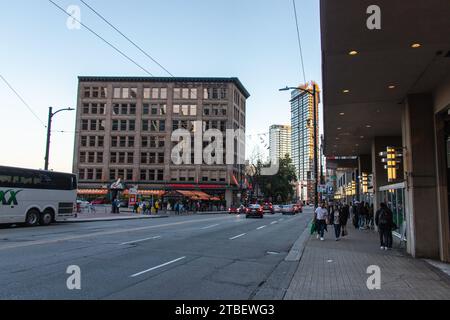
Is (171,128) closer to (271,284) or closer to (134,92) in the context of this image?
(134,92)

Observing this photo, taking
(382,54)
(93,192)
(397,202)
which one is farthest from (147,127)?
(382,54)

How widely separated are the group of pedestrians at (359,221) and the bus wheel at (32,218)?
1690 centimetres

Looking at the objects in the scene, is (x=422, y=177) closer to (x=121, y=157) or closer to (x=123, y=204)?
(x=123, y=204)

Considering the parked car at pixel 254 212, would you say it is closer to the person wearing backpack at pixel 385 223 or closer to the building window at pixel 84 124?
the person wearing backpack at pixel 385 223

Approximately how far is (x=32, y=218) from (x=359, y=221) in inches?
848

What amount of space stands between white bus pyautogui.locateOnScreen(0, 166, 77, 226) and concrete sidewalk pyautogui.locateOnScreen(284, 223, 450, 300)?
17601 mm

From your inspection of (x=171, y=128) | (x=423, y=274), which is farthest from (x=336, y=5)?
(x=171, y=128)

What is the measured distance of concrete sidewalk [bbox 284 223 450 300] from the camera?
7617 millimetres

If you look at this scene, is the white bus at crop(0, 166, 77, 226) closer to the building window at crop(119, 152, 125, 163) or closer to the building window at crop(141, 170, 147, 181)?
the building window at crop(141, 170, 147, 181)

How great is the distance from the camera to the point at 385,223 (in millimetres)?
15094

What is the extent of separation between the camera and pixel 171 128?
82.9 meters

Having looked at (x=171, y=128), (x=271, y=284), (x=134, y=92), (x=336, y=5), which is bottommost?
(x=271, y=284)

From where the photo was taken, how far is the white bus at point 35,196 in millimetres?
23125

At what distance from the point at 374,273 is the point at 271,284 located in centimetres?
283
